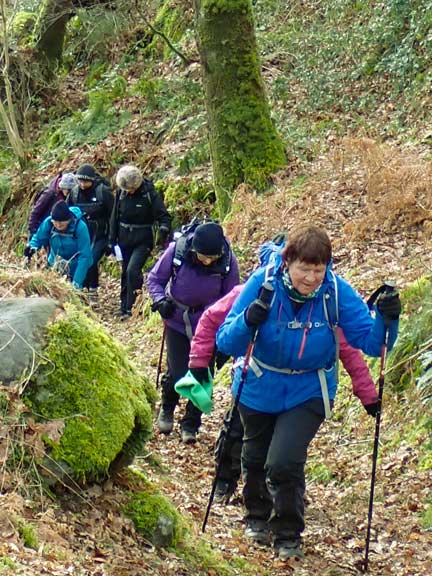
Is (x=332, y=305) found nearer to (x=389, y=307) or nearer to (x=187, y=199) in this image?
(x=389, y=307)

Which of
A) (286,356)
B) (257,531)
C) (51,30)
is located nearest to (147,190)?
(257,531)

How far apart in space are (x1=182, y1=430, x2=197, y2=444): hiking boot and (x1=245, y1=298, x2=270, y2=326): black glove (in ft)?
11.9

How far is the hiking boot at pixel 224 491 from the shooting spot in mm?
8188

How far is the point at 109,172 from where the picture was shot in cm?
1980

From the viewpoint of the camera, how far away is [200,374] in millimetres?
7441

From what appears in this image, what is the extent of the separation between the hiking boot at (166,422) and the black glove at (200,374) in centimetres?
265

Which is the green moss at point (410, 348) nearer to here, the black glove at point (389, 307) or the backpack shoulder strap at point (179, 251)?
the backpack shoulder strap at point (179, 251)

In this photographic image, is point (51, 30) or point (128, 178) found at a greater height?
point (51, 30)

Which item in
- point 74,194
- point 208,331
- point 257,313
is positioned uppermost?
point 257,313

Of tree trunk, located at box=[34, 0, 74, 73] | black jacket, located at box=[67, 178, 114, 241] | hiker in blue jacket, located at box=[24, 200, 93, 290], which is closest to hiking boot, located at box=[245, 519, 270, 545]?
hiker in blue jacket, located at box=[24, 200, 93, 290]

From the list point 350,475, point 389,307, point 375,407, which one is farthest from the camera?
point 350,475

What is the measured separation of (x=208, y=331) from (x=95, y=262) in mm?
8816

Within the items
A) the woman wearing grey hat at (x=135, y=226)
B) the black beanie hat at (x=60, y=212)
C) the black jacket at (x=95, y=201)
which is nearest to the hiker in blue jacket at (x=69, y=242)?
the black beanie hat at (x=60, y=212)

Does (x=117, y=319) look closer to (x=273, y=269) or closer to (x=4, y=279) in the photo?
(x=4, y=279)
